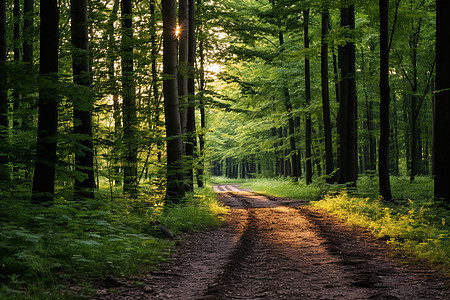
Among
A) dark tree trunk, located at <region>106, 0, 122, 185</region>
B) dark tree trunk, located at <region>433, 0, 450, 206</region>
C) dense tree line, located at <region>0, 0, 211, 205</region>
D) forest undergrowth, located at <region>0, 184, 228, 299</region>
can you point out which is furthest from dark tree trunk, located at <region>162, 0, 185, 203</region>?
dark tree trunk, located at <region>433, 0, 450, 206</region>

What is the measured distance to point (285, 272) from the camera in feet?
17.0

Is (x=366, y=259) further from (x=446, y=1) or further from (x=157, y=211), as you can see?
(x=446, y=1)

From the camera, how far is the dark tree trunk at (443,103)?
887 centimetres

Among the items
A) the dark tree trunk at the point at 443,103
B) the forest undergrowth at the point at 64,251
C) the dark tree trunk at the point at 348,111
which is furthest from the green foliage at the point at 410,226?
the forest undergrowth at the point at 64,251

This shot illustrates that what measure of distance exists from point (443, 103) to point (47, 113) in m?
9.89

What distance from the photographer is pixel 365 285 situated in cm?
440

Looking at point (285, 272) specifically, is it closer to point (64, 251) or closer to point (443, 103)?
point (64, 251)

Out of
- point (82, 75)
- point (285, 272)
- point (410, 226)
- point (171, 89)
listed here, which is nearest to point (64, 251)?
point (285, 272)

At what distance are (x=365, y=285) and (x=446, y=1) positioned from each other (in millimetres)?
8626

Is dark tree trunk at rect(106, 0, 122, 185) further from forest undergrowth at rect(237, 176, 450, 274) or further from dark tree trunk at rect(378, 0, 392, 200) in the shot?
dark tree trunk at rect(378, 0, 392, 200)

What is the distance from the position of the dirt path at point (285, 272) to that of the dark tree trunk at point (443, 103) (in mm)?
3077

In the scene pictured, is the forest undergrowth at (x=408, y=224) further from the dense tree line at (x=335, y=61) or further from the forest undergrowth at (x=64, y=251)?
the forest undergrowth at (x=64, y=251)

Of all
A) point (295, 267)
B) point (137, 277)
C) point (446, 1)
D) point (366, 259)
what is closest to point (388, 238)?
point (366, 259)

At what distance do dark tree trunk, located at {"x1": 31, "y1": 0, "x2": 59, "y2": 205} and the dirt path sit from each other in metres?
2.64
